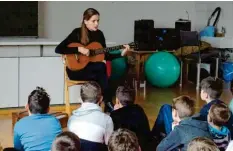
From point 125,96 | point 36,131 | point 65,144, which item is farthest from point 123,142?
point 125,96

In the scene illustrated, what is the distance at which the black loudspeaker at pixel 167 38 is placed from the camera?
7.07 meters

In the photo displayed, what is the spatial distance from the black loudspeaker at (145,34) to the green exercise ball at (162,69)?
329mm

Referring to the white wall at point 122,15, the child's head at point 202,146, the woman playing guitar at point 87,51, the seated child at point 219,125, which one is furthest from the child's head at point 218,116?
the white wall at point 122,15

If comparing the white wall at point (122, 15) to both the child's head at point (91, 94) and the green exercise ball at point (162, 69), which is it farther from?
the child's head at point (91, 94)

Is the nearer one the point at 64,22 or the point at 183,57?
the point at 64,22

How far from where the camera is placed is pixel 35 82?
16.8ft

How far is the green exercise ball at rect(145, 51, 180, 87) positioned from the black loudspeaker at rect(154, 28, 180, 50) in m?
0.36

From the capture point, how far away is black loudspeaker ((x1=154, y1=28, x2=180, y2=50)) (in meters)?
7.07

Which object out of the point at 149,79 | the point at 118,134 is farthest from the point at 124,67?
the point at 118,134

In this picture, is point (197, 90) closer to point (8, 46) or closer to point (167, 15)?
point (167, 15)

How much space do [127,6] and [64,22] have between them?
1156mm

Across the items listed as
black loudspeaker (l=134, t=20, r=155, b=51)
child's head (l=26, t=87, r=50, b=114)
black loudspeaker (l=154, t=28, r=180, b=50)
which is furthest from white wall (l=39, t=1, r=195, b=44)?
child's head (l=26, t=87, r=50, b=114)

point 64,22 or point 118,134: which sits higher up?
point 64,22

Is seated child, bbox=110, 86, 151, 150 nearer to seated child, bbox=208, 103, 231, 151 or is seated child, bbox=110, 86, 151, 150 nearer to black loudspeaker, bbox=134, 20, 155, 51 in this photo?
seated child, bbox=208, 103, 231, 151
